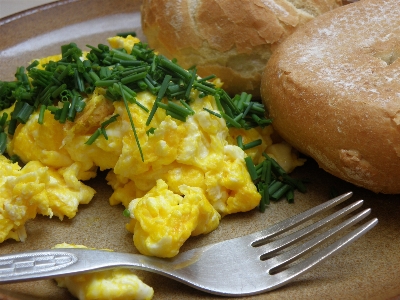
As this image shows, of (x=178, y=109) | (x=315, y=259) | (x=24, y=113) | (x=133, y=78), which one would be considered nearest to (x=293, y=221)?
(x=315, y=259)

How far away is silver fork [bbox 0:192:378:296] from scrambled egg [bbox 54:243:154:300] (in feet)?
0.19

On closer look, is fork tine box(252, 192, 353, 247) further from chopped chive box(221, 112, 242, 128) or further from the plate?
chopped chive box(221, 112, 242, 128)

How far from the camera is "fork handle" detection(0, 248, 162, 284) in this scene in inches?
58.1

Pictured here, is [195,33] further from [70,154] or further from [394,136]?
[394,136]

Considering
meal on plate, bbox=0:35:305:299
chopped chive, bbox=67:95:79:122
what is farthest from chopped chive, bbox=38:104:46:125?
chopped chive, bbox=67:95:79:122

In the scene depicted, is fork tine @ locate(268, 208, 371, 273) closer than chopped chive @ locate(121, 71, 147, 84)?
Yes

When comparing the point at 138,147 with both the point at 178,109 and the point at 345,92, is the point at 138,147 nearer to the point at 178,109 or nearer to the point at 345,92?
the point at 178,109

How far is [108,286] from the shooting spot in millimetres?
1571

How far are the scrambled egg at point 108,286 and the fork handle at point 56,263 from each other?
0.06 meters

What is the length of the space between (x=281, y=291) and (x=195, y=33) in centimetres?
136

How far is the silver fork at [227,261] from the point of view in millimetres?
1515

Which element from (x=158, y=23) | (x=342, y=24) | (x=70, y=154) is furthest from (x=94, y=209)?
(x=342, y=24)

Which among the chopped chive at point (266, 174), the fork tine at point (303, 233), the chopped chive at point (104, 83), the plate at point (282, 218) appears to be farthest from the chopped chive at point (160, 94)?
the fork tine at point (303, 233)

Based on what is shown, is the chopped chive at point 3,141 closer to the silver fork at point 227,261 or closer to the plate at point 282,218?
the plate at point 282,218
